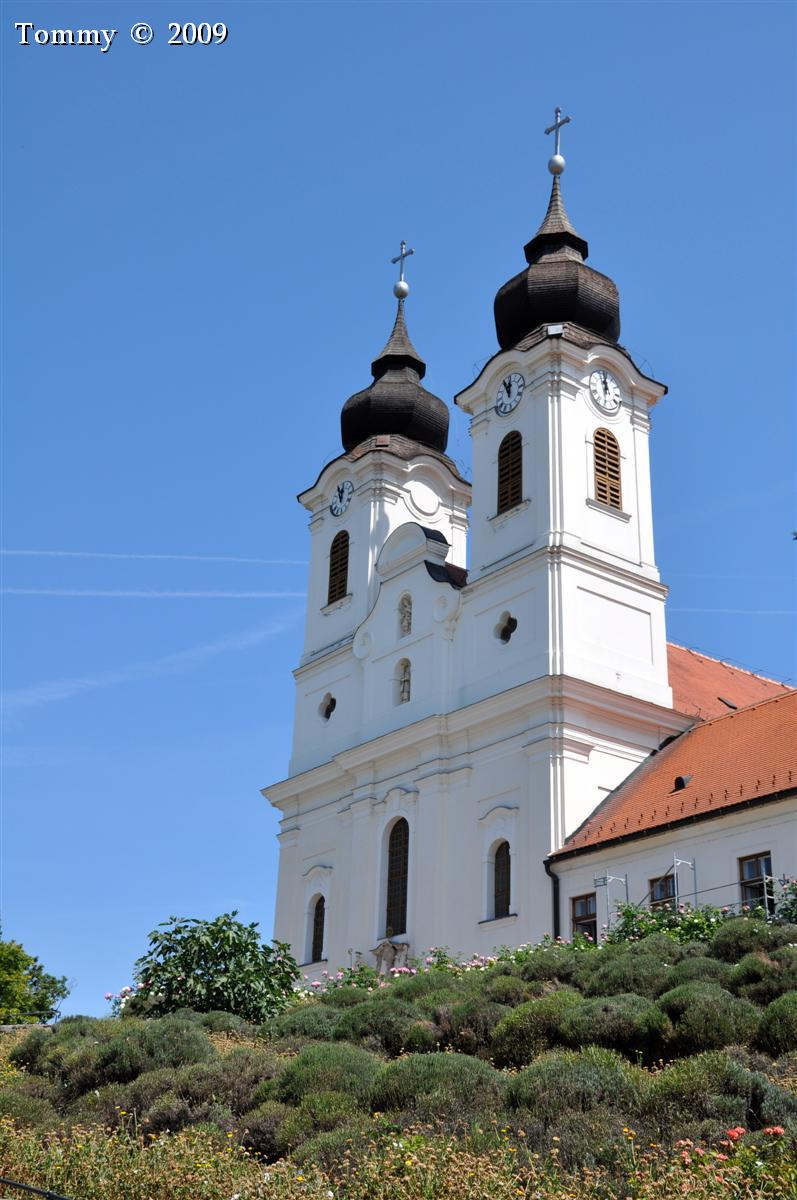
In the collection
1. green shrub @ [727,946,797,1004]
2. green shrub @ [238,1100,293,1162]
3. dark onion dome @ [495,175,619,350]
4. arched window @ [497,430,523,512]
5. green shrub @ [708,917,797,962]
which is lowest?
green shrub @ [238,1100,293,1162]

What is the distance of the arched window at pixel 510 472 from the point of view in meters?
34.3

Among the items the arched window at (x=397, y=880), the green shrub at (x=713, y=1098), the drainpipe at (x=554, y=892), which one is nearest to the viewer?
the green shrub at (x=713, y=1098)

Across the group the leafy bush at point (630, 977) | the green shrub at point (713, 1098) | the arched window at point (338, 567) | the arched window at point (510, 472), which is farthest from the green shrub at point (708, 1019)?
the arched window at point (338, 567)

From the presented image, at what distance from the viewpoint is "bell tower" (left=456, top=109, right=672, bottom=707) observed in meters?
32.0

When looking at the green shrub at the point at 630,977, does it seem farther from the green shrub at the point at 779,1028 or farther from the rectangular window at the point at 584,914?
the rectangular window at the point at 584,914

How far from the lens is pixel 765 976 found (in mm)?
17250

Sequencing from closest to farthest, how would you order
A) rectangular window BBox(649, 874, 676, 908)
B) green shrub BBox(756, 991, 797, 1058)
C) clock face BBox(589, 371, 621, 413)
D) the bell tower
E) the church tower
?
green shrub BBox(756, 991, 797, 1058) < rectangular window BBox(649, 874, 676, 908) < the church tower < the bell tower < clock face BBox(589, 371, 621, 413)

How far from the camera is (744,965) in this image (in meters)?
17.8

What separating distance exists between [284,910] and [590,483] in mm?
13349

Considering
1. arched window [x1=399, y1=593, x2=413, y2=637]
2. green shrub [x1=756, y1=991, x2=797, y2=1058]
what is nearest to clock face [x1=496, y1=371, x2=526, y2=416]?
arched window [x1=399, y1=593, x2=413, y2=637]

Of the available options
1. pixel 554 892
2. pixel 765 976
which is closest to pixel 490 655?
pixel 554 892

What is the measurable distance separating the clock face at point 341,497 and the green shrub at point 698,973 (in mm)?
23314

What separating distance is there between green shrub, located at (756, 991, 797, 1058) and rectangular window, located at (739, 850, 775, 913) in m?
9.52

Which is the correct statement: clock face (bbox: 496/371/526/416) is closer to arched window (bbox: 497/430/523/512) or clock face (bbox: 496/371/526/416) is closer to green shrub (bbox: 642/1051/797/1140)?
arched window (bbox: 497/430/523/512)
